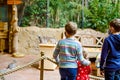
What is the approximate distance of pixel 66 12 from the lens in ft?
32.5

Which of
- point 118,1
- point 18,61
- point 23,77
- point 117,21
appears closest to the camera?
point 117,21

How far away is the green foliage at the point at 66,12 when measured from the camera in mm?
9344

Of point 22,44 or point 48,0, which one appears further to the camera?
point 48,0

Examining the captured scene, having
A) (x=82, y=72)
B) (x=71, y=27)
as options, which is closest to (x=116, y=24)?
(x=71, y=27)

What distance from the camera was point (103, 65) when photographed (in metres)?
3.26

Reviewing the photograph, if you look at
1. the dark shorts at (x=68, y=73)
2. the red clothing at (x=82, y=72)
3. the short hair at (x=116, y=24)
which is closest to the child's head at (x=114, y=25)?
the short hair at (x=116, y=24)

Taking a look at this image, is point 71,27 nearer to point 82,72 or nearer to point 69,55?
point 69,55

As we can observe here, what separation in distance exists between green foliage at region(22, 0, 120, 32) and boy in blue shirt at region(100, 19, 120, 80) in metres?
5.95

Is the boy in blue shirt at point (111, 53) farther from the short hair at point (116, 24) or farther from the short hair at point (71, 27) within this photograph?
the short hair at point (71, 27)

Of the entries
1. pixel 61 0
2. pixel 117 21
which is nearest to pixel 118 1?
pixel 61 0

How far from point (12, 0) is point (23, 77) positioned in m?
2.90

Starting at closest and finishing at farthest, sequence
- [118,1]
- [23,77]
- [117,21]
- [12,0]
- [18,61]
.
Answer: [117,21] → [23,77] → [18,61] → [12,0] → [118,1]

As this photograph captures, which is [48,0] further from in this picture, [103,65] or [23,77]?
[103,65]

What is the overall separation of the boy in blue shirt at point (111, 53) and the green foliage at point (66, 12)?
595 centimetres
